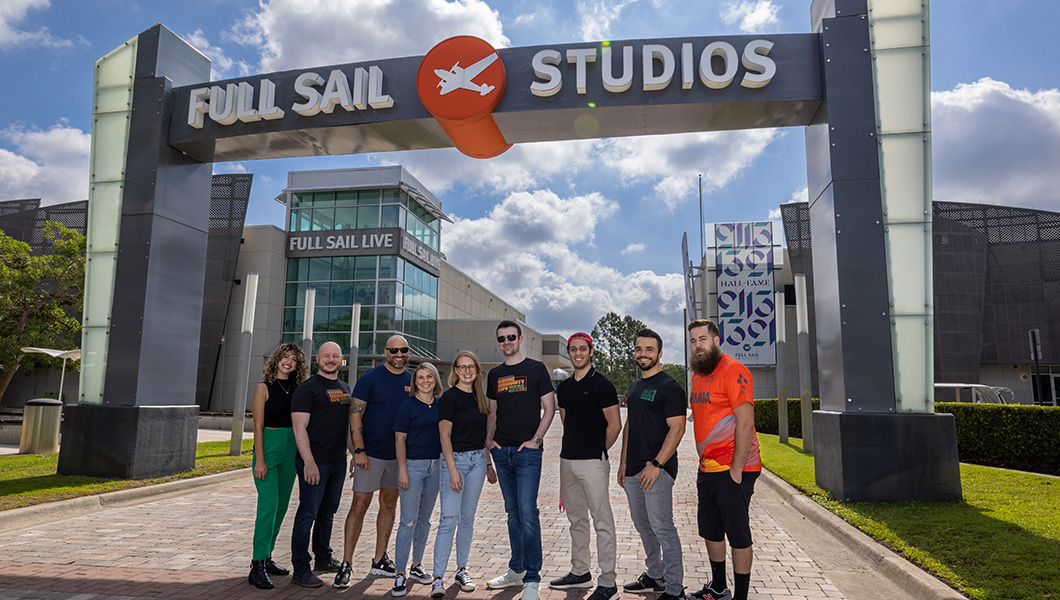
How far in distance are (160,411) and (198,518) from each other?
2.96 meters

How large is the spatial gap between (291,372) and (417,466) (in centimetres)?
143

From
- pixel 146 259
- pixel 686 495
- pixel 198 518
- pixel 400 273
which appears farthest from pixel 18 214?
pixel 686 495

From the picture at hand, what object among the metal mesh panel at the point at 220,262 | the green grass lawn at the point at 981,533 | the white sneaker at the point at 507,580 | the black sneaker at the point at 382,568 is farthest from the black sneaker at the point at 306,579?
the metal mesh panel at the point at 220,262

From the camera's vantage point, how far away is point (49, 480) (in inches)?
365

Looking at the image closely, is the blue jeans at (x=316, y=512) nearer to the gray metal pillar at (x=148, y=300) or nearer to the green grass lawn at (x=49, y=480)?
the green grass lawn at (x=49, y=480)

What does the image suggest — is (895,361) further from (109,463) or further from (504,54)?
(109,463)

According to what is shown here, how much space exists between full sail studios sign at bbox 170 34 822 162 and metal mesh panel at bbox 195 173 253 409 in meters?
24.1

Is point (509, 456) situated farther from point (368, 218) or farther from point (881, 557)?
point (368, 218)

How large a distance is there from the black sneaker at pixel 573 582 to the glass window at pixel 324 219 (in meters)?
31.9

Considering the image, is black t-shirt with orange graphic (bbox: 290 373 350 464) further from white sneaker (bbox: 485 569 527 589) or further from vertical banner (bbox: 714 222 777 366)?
vertical banner (bbox: 714 222 777 366)

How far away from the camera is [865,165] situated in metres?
8.34

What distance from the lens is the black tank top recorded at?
213 inches

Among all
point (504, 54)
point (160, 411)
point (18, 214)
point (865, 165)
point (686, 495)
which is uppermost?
point (18, 214)

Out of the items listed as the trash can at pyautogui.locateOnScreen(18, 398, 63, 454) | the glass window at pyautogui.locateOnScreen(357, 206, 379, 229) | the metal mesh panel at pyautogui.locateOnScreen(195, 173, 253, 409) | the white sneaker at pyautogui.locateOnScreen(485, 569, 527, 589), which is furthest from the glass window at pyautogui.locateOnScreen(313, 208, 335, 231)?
the white sneaker at pyautogui.locateOnScreen(485, 569, 527, 589)
